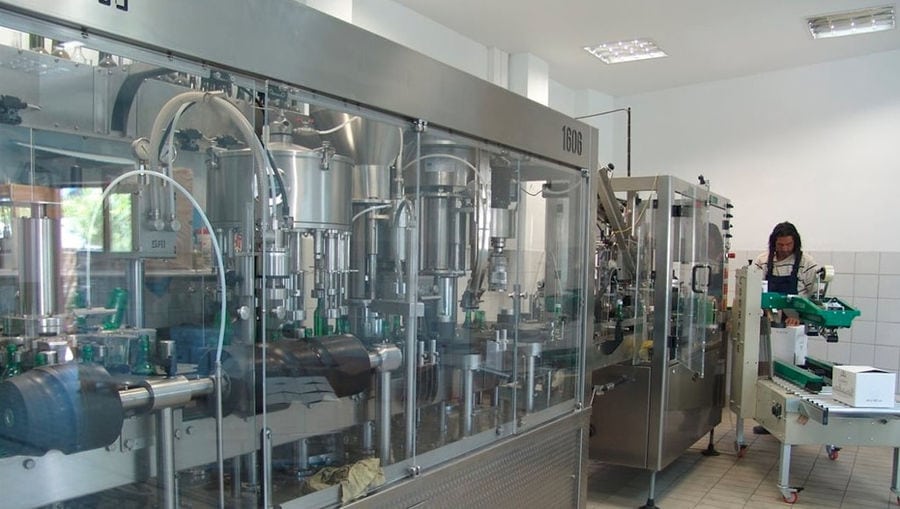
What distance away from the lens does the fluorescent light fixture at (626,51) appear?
456cm

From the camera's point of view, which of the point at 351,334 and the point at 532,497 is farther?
the point at 532,497

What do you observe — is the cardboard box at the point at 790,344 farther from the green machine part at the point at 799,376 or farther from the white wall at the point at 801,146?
the white wall at the point at 801,146

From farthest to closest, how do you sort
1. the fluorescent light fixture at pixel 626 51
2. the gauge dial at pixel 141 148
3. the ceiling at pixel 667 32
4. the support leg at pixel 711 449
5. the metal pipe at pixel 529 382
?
the fluorescent light fixture at pixel 626 51 → the support leg at pixel 711 449 → the ceiling at pixel 667 32 → the metal pipe at pixel 529 382 → the gauge dial at pixel 141 148

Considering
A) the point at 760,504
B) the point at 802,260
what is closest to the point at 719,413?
the point at 760,504

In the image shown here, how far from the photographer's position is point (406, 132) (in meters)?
1.67

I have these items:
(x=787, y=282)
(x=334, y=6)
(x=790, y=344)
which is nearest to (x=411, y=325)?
(x=334, y=6)

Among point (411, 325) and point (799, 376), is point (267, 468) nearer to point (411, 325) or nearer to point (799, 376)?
point (411, 325)

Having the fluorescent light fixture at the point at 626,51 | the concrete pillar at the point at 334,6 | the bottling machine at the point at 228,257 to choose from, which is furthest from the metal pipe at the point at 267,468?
the fluorescent light fixture at the point at 626,51

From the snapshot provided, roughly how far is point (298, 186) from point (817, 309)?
3.23m

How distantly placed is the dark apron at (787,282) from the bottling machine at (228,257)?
333 cm

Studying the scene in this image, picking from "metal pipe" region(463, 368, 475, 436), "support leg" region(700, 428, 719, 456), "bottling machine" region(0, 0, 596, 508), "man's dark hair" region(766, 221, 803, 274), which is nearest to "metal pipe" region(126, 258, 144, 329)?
"bottling machine" region(0, 0, 596, 508)

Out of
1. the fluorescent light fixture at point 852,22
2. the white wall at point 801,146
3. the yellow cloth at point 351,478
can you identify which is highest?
the fluorescent light fixture at point 852,22

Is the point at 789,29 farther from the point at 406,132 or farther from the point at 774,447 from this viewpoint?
the point at 406,132

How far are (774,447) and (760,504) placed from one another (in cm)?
120
